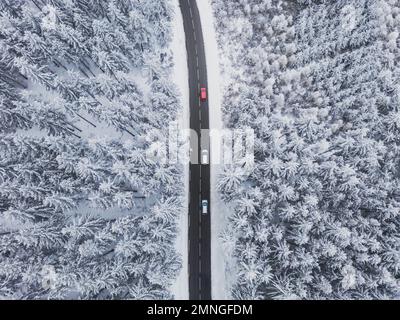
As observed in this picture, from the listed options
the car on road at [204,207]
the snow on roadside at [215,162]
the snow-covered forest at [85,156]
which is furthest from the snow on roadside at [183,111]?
the snow on roadside at [215,162]

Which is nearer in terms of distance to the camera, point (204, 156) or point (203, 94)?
point (204, 156)

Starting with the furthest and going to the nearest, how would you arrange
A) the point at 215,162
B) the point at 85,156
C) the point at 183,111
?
the point at 183,111 → the point at 215,162 → the point at 85,156

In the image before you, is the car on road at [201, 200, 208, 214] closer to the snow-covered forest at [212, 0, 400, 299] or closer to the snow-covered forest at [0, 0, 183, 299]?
the snow-covered forest at [212, 0, 400, 299]

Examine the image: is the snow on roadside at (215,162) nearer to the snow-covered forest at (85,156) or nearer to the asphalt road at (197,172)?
the asphalt road at (197,172)

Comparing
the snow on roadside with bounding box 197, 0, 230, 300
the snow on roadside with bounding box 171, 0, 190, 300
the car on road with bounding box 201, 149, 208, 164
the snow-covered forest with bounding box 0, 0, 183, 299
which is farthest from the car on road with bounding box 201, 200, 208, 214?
the car on road with bounding box 201, 149, 208, 164

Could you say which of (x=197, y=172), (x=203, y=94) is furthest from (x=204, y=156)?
(x=203, y=94)

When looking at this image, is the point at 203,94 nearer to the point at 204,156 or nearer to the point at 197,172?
the point at 204,156
